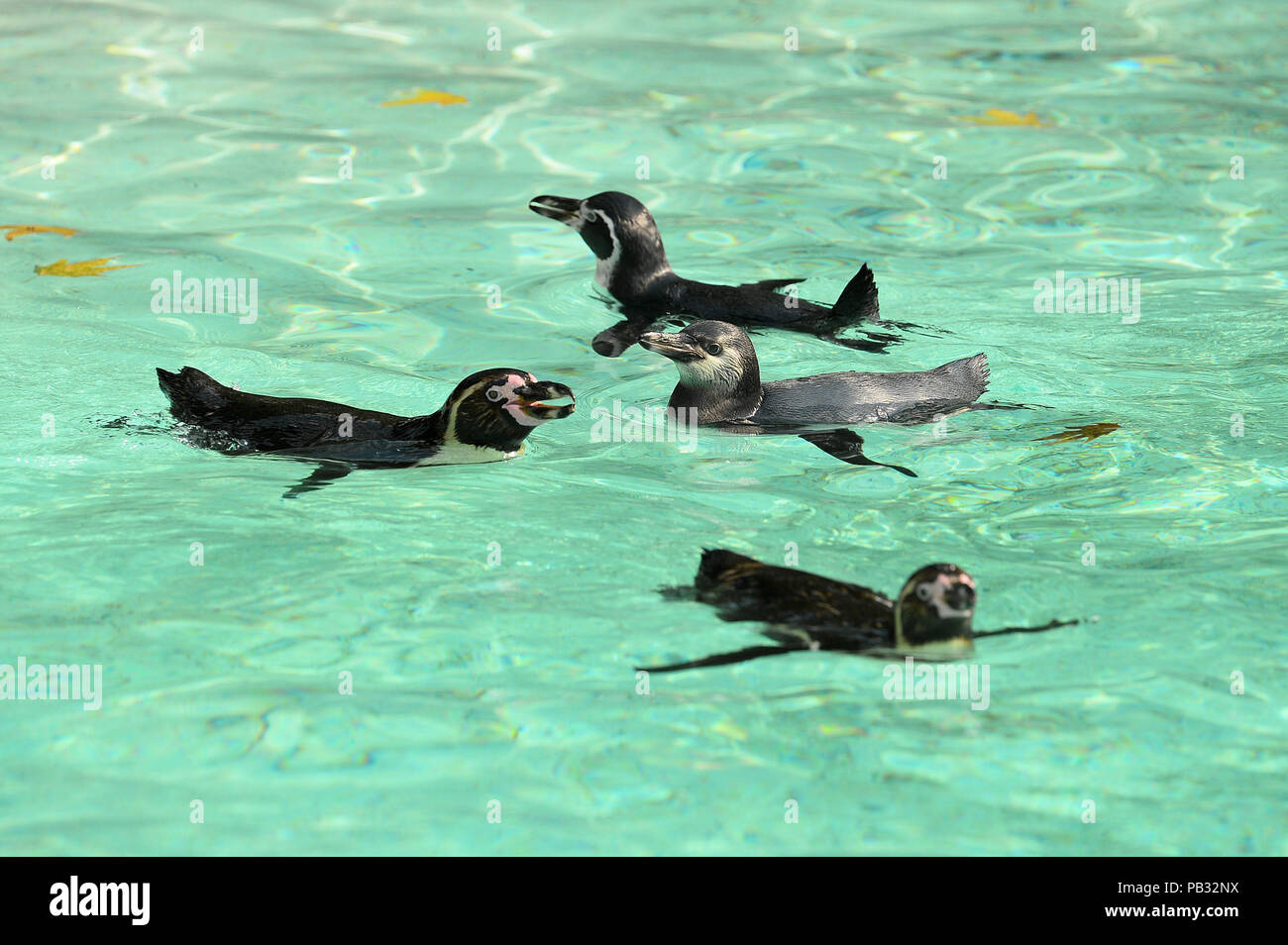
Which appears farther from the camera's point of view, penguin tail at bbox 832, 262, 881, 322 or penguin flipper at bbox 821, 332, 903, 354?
penguin flipper at bbox 821, 332, 903, 354

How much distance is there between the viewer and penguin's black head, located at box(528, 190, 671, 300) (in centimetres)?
859

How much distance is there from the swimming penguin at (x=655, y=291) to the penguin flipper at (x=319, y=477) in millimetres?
2253

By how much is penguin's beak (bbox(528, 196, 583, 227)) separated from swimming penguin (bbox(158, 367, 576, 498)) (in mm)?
2909

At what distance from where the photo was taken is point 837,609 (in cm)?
447

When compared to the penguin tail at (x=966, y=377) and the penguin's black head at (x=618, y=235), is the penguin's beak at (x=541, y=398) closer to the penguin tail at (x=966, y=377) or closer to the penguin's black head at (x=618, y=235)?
the penguin tail at (x=966, y=377)

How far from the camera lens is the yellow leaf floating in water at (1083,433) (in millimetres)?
6527

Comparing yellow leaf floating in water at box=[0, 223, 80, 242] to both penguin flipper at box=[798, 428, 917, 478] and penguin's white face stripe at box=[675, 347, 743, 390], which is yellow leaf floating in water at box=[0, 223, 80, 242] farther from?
penguin flipper at box=[798, 428, 917, 478]

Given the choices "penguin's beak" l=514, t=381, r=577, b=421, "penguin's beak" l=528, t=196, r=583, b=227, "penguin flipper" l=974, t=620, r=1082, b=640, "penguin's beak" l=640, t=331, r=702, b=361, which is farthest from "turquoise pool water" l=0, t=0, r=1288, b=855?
"penguin's beak" l=528, t=196, r=583, b=227

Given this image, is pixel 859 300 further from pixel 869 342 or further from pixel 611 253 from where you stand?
pixel 611 253

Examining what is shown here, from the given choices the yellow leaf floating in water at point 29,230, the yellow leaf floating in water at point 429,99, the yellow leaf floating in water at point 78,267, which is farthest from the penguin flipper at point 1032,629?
the yellow leaf floating in water at point 429,99

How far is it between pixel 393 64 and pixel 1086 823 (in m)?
12.0

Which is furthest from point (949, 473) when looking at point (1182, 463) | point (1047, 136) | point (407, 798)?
point (1047, 136)

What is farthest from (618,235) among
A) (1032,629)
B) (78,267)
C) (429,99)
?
(429,99)

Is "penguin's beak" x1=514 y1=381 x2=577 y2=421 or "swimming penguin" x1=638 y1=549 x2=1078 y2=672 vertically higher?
"penguin's beak" x1=514 y1=381 x2=577 y2=421
